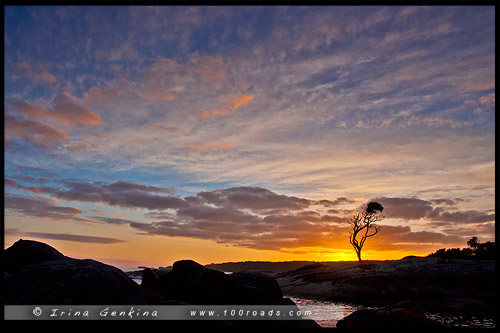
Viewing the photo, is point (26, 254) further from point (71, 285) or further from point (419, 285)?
point (419, 285)

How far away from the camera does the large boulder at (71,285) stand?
7.98 metres

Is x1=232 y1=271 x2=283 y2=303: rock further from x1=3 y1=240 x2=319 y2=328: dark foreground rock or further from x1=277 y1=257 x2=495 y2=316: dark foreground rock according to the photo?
x1=277 y1=257 x2=495 y2=316: dark foreground rock

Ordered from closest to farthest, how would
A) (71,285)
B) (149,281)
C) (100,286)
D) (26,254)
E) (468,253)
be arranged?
1. (71,285)
2. (100,286)
3. (26,254)
4. (149,281)
5. (468,253)

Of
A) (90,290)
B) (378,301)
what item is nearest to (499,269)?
(90,290)

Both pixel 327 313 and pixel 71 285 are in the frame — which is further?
pixel 327 313

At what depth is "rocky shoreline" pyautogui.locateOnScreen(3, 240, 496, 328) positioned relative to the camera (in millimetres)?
8344

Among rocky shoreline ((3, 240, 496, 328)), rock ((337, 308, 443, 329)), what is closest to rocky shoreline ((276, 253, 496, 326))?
rocky shoreline ((3, 240, 496, 328))

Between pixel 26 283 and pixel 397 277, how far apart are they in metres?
23.8

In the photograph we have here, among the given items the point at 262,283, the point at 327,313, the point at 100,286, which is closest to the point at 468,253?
the point at 327,313

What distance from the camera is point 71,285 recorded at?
27.2 feet

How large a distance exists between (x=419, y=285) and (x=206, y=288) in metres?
17.2
